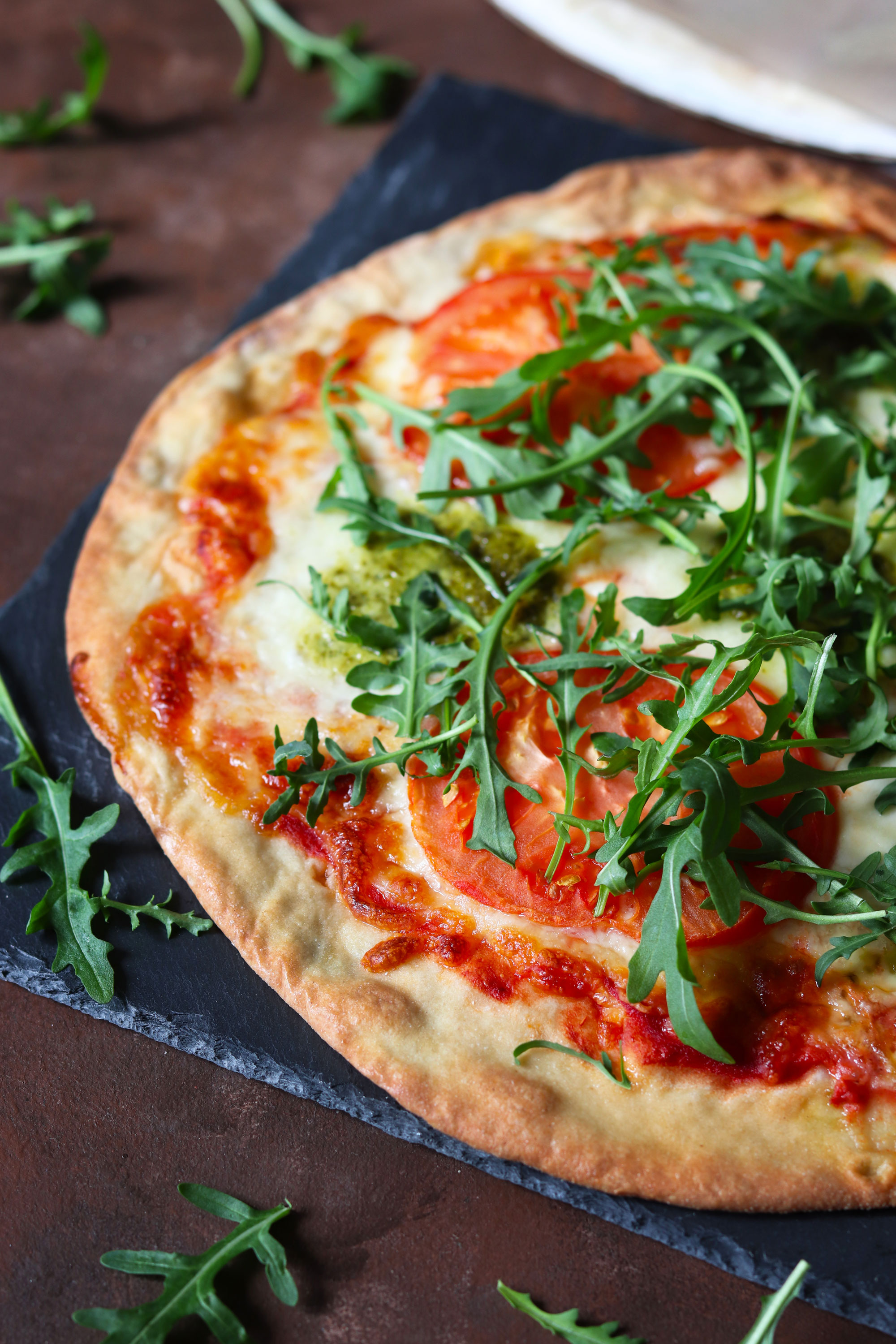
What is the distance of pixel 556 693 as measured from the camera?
1926 mm

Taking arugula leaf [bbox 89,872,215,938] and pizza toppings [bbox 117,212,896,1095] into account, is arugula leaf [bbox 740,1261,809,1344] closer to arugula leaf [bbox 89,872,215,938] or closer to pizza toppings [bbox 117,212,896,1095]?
pizza toppings [bbox 117,212,896,1095]

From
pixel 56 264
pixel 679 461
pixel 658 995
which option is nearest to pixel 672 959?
pixel 658 995

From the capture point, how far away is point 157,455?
8.20 ft

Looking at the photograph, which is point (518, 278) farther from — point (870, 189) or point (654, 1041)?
point (654, 1041)

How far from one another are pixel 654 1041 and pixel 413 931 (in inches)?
16.7

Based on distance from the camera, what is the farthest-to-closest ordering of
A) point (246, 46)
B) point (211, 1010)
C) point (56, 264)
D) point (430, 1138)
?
point (246, 46) → point (56, 264) → point (211, 1010) → point (430, 1138)

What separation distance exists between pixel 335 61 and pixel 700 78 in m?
1.15

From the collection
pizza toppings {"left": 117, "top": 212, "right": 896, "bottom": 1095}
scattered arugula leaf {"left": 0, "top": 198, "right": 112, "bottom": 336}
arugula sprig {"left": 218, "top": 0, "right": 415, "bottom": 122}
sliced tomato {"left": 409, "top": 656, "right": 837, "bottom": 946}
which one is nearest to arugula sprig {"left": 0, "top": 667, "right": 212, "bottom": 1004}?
pizza toppings {"left": 117, "top": 212, "right": 896, "bottom": 1095}

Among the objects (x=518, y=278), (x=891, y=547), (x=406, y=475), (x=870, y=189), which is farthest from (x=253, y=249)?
(x=891, y=547)

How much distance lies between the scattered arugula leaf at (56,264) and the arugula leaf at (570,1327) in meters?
2.48

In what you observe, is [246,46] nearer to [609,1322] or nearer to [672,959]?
[672,959]

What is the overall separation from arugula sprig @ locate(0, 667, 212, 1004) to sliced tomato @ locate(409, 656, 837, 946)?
0.46m

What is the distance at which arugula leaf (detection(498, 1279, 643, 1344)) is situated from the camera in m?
1.66

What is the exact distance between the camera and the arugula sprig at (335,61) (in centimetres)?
354
